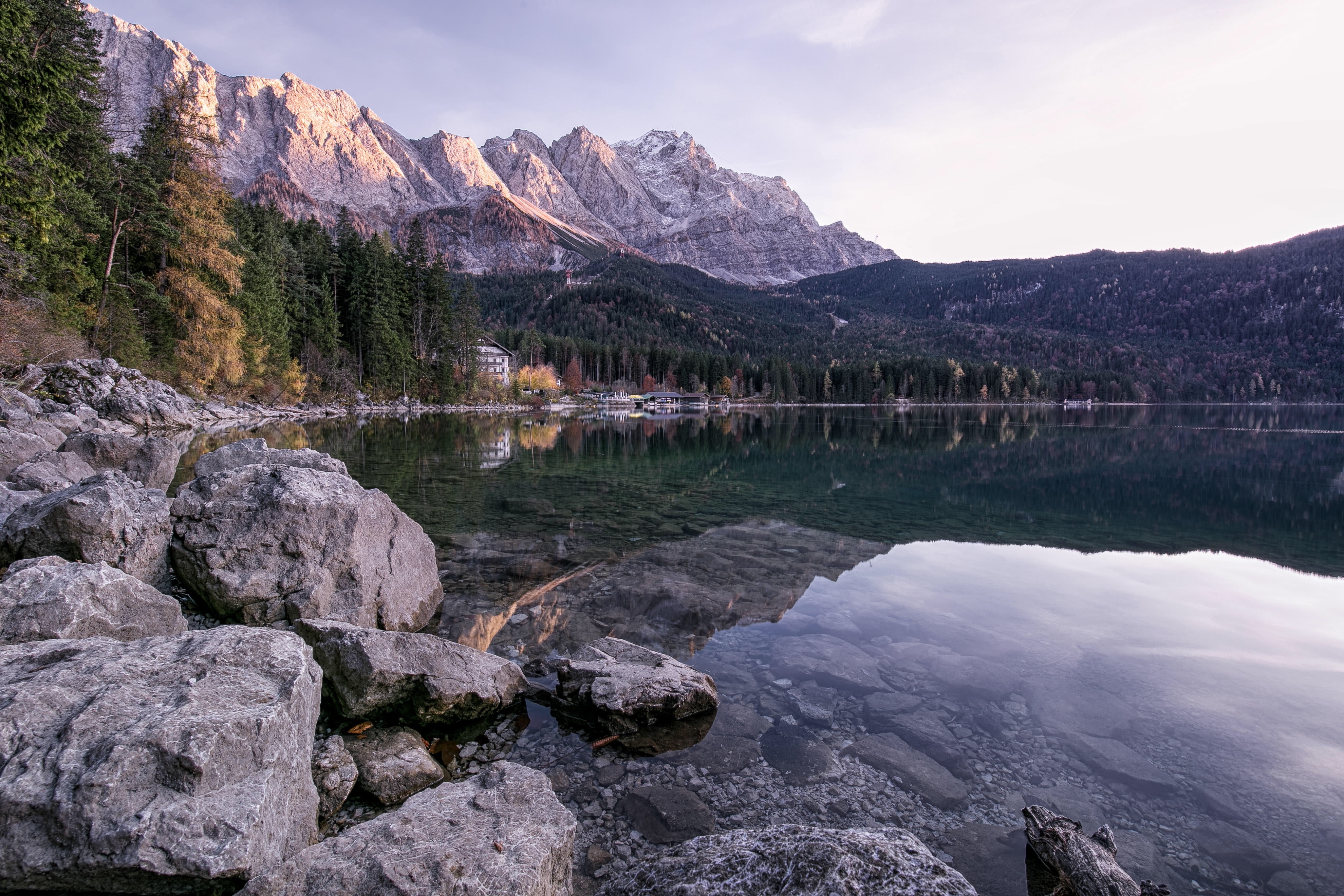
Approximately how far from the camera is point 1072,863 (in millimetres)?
4637

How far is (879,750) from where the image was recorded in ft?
22.3

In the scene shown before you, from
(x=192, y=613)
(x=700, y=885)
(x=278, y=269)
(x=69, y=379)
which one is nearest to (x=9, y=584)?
(x=192, y=613)

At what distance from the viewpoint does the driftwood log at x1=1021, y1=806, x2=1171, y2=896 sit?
4.36 meters

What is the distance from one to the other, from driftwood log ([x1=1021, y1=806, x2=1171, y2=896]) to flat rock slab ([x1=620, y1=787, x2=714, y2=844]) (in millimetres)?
2707

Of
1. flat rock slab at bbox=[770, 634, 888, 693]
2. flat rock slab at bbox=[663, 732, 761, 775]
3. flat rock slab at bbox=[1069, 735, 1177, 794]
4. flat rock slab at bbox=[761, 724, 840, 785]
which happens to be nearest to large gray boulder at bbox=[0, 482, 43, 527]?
flat rock slab at bbox=[663, 732, 761, 775]

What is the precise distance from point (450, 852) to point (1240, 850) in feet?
22.4

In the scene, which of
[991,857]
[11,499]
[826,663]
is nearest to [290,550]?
[11,499]

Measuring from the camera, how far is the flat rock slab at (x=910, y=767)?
6.06 meters

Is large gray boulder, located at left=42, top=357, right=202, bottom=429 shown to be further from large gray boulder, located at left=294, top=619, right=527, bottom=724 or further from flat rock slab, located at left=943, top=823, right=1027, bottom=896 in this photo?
flat rock slab, located at left=943, top=823, right=1027, bottom=896

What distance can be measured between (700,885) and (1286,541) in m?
23.1

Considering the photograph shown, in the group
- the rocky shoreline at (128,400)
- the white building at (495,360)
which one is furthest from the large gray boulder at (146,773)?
the white building at (495,360)

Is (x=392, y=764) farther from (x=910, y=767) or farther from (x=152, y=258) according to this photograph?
(x=152, y=258)

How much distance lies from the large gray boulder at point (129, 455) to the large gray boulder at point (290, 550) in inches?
342

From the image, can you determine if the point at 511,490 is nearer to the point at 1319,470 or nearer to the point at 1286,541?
the point at 1286,541
